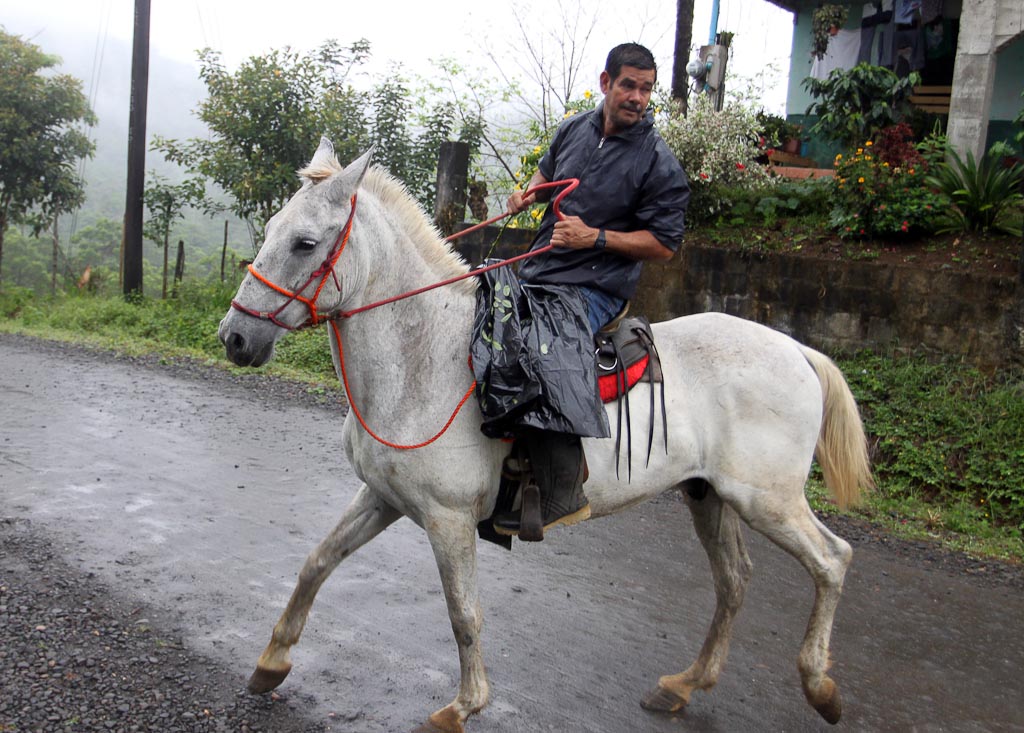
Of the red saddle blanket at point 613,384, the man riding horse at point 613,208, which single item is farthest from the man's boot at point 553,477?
the red saddle blanket at point 613,384

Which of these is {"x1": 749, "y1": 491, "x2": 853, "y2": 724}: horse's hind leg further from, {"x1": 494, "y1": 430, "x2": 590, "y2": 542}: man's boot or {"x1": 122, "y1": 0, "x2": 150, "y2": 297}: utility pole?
{"x1": 122, "y1": 0, "x2": 150, "y2": 297}: utility pole

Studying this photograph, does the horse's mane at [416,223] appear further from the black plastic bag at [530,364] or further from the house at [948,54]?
the house at [948,54]

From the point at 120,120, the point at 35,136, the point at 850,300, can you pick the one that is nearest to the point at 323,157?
the point at 850,300

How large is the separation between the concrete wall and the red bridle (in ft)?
21.6

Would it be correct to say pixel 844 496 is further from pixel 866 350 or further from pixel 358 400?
pixel 866 350

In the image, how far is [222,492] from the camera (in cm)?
618

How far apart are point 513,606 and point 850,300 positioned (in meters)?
5.45

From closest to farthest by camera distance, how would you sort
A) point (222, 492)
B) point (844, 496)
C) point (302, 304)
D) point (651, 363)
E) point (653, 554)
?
point (302, 304) → point (651, 363) → point (844, 496) → point (653, 554) → point (222, 492)

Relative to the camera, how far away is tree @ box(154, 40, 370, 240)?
1384cm

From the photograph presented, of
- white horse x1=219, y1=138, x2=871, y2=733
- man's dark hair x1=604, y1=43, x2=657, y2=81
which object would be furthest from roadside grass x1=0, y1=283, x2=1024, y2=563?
man's dark hair x1=604, y1=43, x2=657, y2=81

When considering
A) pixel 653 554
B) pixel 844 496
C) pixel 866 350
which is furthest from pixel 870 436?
pixel 844 496

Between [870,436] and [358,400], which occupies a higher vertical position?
[358,400]

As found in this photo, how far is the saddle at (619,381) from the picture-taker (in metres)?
3.58

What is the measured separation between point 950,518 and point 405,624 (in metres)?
4.31
